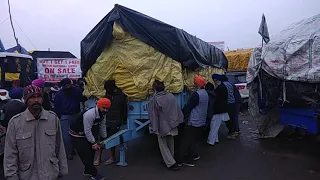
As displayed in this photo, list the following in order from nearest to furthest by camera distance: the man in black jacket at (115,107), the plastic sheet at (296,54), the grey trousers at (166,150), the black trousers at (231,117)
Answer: the grey trousers at (166,150), the man in black jacket at (115,107), the plastic sheet at (296,54), the black trousers at (231,117)

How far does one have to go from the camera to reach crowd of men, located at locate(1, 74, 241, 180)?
8.64 feet

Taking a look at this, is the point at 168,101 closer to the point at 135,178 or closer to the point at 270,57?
the point at 135,178

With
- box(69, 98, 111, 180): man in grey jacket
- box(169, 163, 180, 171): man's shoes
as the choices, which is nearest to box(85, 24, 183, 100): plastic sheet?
box(69, 98, 111, 180): man in grey jacket

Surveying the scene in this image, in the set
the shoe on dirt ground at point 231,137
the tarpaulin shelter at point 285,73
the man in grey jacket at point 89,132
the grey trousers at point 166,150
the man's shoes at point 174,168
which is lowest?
the man's shoes at point 174,168

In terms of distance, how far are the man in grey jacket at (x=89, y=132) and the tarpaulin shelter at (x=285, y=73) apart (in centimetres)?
394

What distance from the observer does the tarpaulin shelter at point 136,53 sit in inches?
213

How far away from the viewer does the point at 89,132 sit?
13.7 ft

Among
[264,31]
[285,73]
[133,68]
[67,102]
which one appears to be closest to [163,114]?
[133,68]

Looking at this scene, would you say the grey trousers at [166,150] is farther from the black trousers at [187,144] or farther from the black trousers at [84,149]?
the black trousers at [84,149]

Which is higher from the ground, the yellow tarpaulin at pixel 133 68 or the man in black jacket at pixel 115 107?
the yellow tarpaulin at pixel 133 68

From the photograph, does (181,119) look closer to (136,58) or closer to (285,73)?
(136,58)

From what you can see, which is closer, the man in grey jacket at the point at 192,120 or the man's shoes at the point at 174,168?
the man's shoes at the point at 174,168

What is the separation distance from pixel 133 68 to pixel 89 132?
1.74 meters

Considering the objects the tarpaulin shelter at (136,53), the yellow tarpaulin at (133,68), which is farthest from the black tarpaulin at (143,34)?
the yellow tarpaulin at (133,68)
